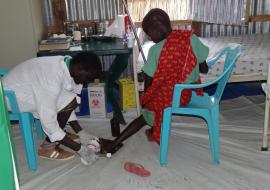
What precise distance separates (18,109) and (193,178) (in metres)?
1.10

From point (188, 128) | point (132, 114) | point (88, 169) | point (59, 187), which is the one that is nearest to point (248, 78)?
point (188, 128)

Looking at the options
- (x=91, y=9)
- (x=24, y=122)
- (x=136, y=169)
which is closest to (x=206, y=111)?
(x=136, y=169)

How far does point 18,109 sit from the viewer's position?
80.7 inches

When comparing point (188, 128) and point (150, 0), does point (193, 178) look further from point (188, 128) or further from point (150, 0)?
point (150, 0)

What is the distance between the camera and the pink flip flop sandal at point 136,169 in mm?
2055

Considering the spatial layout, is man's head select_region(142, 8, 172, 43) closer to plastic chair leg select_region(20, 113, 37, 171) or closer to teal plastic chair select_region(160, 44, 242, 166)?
teal plastic chair select_region(160, 44, 242, 166)

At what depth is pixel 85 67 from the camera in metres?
2.00

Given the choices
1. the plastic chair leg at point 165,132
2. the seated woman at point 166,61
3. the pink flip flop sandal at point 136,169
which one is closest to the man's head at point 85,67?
the seated woman at point 166,61

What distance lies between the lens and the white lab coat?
197cm

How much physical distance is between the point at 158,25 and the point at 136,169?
0.89 m

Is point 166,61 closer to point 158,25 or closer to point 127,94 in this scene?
point 158,25

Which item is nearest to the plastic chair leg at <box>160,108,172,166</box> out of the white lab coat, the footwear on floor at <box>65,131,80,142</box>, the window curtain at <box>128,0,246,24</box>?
the white lab coat

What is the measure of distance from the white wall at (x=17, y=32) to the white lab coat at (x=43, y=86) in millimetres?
753

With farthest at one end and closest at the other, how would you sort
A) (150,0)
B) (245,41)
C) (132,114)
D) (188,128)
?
(150,0) → (245,41) → (132,114) → (188,128)
